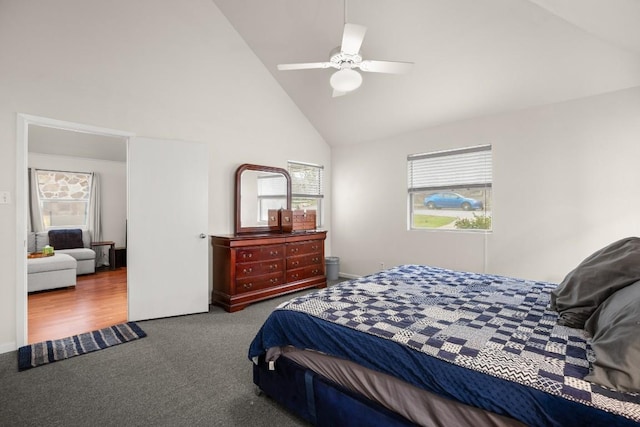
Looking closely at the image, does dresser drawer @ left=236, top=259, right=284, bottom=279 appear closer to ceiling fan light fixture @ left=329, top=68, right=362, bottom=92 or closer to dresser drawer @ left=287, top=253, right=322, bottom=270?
dresser drawer @ left=287, top=253, right=322, bottom=270

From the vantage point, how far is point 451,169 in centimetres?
430

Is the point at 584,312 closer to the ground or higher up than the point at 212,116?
closer to the ground

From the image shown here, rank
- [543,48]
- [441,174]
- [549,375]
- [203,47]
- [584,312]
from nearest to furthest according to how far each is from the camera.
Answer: [549,375], [584,312], [543,48], [203,47], [441,174]

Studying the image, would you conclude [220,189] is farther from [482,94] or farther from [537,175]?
[537,175]

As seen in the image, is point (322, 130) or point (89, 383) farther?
point (322, 130)

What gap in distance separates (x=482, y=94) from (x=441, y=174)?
115 centimetres

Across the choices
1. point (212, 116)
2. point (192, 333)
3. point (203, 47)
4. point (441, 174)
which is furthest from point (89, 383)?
point (441, 174)

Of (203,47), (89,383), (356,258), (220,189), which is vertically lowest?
(89,383)

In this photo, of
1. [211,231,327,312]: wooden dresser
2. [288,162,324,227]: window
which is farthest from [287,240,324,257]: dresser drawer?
[288,162,324,227]: window

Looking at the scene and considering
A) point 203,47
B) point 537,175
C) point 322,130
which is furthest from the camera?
point 322,130

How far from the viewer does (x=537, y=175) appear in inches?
140

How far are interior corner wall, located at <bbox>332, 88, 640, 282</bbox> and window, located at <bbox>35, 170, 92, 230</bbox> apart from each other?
20.5 feet

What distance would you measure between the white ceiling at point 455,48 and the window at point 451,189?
1.70ft

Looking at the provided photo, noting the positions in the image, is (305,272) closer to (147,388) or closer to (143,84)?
(147,388)
